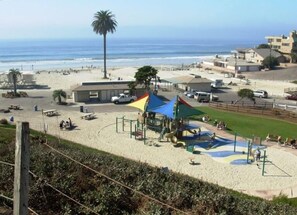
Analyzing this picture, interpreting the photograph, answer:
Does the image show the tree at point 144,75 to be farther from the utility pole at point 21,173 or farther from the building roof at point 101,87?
the utility pole at point 21,173

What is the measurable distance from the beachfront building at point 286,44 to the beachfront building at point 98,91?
246 feet

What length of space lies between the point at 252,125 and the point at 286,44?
88747 mm

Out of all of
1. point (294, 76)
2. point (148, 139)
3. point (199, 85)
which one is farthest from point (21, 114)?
point (294, 76)

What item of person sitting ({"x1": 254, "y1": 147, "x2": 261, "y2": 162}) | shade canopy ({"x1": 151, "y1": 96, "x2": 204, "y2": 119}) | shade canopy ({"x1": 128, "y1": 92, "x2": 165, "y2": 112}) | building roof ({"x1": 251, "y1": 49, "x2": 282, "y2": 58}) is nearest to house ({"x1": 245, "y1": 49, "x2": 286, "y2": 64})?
building roof ({"x1": 251, "y1": 49, "x2": 282, "y2": 58})

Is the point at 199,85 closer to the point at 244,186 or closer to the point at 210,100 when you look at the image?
the point at 210,100

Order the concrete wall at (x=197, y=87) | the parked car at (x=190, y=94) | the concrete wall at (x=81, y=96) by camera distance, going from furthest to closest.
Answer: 1. the concrete wall at (x=197, y=87)
2. the parked car at (x=190, y=94)
3. the concrete wall at (x=81, y=96)

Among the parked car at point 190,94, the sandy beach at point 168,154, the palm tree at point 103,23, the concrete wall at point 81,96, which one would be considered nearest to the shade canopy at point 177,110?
the sandy beach at point 168,154

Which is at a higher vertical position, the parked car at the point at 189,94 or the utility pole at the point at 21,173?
the utility pole at the point at 21,173

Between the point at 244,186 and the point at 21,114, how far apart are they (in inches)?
992

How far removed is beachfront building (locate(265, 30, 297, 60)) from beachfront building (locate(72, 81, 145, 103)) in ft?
246

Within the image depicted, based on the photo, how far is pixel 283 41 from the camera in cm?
11650

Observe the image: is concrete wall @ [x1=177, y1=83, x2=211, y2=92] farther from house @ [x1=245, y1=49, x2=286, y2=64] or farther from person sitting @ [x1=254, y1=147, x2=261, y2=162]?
house @ [x1=245, y1=49, x2=286, y2=64]

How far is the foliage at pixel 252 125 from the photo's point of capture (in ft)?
108

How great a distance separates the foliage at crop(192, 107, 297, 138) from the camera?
108 feet
